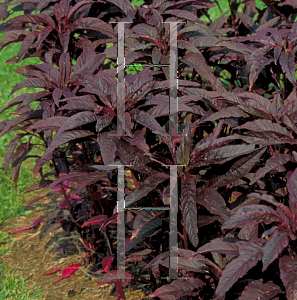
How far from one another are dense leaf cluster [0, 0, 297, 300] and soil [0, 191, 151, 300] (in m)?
0.26

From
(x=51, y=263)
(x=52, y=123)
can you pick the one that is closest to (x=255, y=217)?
(x=52, y=123)

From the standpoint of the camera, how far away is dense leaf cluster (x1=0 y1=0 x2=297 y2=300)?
1543 mm

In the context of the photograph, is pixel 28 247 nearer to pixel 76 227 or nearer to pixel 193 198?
pixel 76 227

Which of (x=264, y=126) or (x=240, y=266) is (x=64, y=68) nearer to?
(x=264, y=126)

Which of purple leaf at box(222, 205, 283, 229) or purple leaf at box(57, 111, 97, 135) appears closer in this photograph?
purple leaf at box(222, 205, 283, 229)

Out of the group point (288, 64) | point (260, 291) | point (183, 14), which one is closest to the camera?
point (260, 291)

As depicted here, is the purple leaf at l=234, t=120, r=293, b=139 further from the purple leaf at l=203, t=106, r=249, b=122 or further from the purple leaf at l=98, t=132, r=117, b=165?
the purple leaf at l=98, t=132, r=117, b=165

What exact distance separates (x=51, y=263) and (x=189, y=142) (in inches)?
72.7

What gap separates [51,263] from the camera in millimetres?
3104

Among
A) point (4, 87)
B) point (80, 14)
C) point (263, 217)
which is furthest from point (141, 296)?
point (4, 87)

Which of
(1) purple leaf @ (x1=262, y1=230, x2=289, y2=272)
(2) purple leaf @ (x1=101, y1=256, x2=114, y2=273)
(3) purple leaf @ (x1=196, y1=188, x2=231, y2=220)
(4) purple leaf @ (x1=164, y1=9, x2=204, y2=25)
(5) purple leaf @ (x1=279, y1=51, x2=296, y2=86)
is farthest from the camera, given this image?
(2) purple leaf @ (x1=101, y1=256, x2=114, y2=273)

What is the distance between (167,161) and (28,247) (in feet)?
6.73

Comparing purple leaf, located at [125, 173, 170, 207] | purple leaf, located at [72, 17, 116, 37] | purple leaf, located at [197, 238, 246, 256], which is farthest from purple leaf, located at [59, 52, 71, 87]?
purple leaf, located at [197, 238, 246, 256]

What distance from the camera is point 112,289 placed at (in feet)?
8.96
